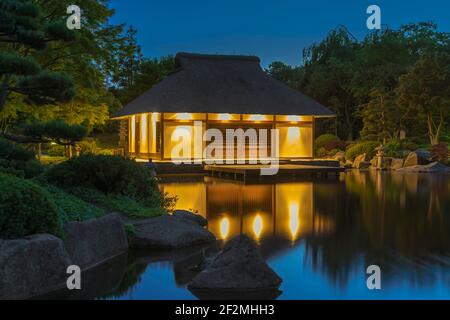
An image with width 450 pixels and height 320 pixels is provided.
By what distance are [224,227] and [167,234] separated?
1.64m

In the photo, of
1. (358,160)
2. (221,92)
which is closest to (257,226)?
(221,92)

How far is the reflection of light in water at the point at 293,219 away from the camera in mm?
8250

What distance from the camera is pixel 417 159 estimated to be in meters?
25.2

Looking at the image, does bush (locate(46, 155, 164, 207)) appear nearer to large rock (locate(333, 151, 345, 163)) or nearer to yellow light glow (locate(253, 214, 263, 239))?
yellow light glow (locate(253, 214, 263, 239))

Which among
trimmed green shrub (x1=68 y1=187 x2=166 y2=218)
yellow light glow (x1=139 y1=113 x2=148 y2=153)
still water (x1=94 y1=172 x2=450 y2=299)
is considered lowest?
still water (x1=94 y1=172 x2=450 y2=299)

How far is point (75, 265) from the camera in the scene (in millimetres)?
5555

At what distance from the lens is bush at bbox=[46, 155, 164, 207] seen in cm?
882

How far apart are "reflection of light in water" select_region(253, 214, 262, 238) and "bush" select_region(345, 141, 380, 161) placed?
66.9 ft

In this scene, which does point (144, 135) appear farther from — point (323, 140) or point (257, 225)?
point (257, 225)

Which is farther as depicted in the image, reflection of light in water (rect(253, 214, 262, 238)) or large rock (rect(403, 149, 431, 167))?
large rock (rect(403, 149, 431, 167))

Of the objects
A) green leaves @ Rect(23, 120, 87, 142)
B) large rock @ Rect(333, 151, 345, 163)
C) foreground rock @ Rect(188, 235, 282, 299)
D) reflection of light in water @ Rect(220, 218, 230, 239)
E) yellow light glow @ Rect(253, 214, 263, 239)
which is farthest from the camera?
large rock @ Rect(333, 151, 345, 163)

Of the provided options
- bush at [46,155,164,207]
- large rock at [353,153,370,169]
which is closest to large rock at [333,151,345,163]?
large rock at [353,153,370,169]

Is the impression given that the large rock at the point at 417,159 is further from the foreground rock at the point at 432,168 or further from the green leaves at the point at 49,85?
the green leaves at the point at 49,85
